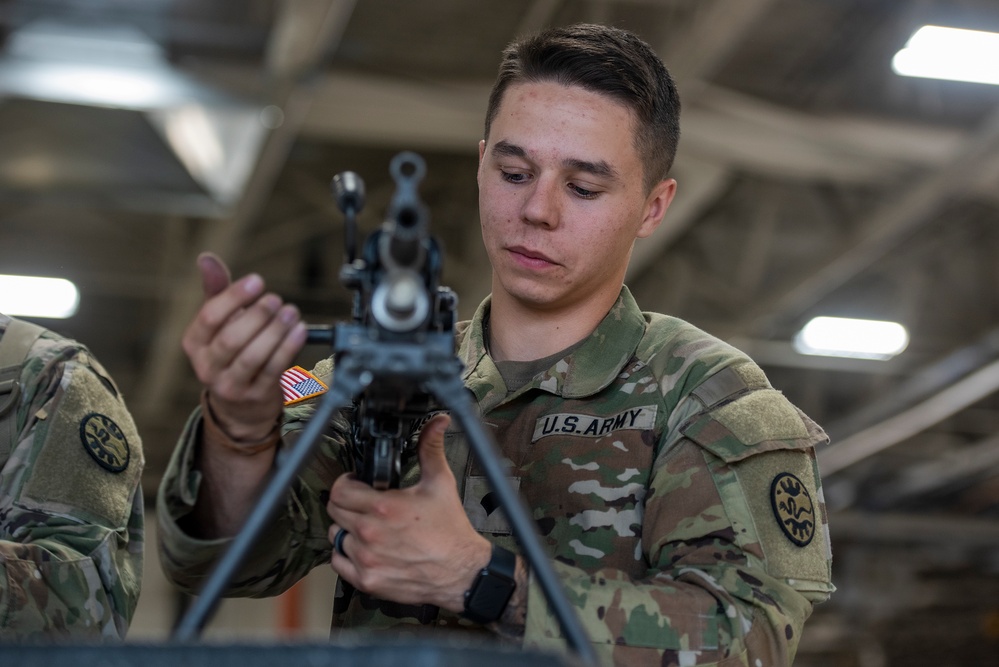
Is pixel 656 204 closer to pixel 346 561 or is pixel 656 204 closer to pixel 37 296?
pixel 346 561

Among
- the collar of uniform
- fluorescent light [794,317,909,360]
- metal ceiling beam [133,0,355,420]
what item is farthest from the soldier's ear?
fluorescent light [794,317,909,360]

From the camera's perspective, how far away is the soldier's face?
1.83m

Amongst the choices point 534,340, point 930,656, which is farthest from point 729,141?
point 930,656

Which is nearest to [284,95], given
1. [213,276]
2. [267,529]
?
[267,529]

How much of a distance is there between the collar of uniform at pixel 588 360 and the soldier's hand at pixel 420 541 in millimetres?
486

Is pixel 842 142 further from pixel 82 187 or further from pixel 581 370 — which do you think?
pixel 581 370

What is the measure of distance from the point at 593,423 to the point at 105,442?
850 millimetres

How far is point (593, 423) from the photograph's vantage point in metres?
1.85

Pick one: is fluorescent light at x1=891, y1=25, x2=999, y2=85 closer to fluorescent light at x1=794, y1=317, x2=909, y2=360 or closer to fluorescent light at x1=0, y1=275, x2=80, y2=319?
fluorescent light at x1=794, y1=317, x2=909, y2=360

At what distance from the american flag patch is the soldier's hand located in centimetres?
53

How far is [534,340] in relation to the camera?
1.99 metres

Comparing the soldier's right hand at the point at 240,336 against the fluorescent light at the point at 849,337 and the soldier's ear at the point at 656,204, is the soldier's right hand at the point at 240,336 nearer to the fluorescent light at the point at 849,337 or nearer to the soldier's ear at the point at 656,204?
the soldier's ear at the point at 656,204

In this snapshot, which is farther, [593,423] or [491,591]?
[593,423]

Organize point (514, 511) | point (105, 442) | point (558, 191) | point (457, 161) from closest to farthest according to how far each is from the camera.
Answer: point (514, 511)
point (558, 191)
point (105, 442)
point (457, 161)
